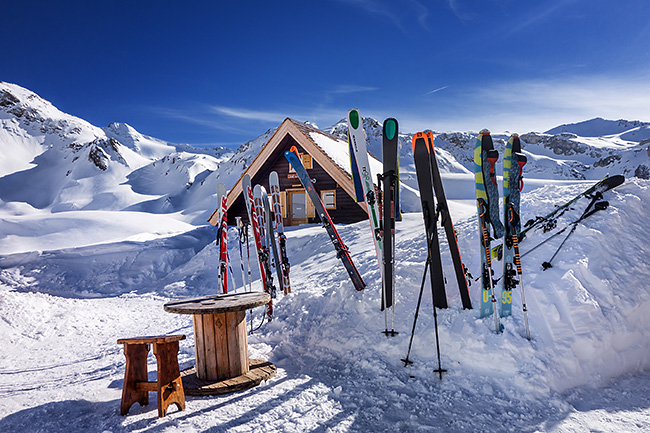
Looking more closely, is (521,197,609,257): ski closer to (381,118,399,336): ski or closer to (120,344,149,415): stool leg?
(381,118,399,336): ski

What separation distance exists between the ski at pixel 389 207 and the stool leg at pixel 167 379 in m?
2.49

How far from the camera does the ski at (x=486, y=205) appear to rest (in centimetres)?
419

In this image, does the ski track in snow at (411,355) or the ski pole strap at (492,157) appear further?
→ the ski pole strap at (492,157)

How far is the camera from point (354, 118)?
546 cm

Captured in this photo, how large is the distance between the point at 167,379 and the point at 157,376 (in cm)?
10

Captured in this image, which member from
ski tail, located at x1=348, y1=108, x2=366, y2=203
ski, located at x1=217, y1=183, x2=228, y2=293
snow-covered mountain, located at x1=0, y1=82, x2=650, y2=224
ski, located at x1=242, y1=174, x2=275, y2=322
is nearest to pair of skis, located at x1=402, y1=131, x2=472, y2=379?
ski tail, located at x1=348, y1=108, x2=366, y2=203

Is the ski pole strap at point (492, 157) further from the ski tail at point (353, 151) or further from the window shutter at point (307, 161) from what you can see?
the window shutter at point (307, 161)

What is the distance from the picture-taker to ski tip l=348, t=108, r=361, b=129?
542 cm

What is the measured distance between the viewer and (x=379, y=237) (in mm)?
4984

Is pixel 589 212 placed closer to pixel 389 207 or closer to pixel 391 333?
pixel 389 207

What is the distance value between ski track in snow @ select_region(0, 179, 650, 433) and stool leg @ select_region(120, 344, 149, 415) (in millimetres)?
90

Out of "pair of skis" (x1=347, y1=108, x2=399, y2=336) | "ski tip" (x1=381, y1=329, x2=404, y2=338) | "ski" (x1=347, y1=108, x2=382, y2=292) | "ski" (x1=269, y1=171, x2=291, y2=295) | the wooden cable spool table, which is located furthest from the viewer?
"ski" (x1=269, y1=171, x2=291, y2=295)

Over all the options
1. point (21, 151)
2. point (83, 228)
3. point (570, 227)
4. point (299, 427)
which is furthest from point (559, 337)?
point (21, 151)

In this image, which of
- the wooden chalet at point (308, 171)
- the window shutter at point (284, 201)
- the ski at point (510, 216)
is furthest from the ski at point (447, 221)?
the window shutter at point (284, 201)
